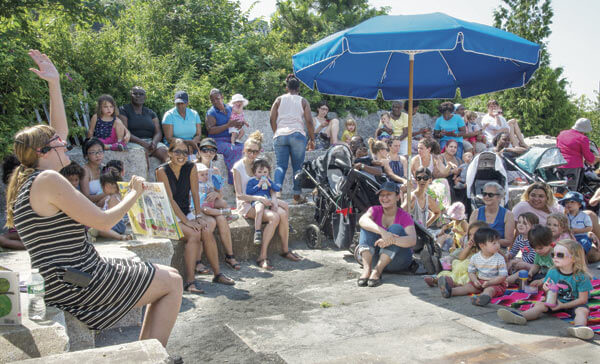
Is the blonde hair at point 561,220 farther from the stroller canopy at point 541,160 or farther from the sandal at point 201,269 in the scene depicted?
the sandal at point 201,269

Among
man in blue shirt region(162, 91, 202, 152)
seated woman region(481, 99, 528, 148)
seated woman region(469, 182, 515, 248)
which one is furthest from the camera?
seated woman region(481, 99, 528, 148)

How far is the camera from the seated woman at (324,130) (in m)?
10.3

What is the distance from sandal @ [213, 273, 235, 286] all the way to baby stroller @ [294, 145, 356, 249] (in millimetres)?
1703

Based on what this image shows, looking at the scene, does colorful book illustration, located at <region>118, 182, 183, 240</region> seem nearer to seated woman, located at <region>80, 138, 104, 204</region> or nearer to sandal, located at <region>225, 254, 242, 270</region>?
seated woman, located at <region>80, 138, 104, 204</region>

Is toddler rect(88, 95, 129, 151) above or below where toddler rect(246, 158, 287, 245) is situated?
above

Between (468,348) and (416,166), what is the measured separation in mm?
4365

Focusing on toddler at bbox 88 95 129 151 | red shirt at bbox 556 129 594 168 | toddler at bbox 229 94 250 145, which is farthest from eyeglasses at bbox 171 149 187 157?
red shirt at bbox 556 129 594 168

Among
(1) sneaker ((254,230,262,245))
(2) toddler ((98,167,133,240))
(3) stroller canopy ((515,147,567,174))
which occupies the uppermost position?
(3) stroller canopy ((515,147,567,174))

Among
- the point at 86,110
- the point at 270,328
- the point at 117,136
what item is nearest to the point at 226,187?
the point at 117,136

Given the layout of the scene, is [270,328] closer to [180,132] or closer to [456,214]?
[456,214]

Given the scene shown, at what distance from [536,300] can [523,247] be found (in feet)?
3.20

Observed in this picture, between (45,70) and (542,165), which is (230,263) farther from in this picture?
(542,165)

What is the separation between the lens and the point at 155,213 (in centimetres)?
391

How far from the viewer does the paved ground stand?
392cm
